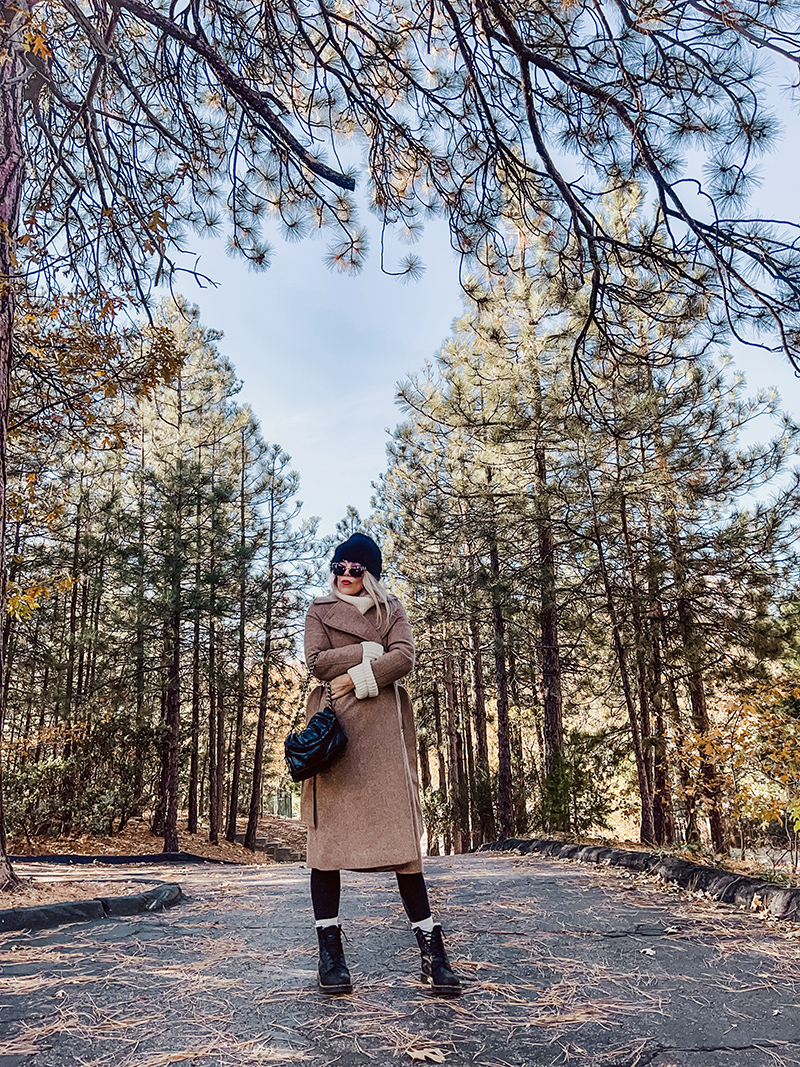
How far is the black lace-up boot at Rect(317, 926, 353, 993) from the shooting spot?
8.04 ft

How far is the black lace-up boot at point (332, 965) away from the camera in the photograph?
2.45m

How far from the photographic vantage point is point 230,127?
5211 millimetres

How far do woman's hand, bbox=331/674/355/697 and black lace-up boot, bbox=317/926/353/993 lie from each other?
888 millimetres

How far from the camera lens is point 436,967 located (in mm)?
2469

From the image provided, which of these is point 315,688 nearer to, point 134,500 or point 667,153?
point 667,153

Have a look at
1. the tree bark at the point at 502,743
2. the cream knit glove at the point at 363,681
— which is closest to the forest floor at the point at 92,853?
the cream knit glove at the point at 363,681

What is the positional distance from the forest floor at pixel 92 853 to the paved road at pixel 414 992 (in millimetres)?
951

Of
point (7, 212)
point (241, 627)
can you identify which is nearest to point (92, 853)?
point (241, 627)

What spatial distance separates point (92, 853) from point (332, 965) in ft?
36.1

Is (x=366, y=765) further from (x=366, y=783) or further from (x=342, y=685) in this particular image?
(x=342, y=685)

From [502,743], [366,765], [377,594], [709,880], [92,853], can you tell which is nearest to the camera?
[366,765]

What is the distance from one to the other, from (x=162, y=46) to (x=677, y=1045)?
5.98 m

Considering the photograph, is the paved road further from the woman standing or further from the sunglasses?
the sunglasses

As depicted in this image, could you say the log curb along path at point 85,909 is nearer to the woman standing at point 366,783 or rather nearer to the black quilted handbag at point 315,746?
the woman standing at point 366,783
